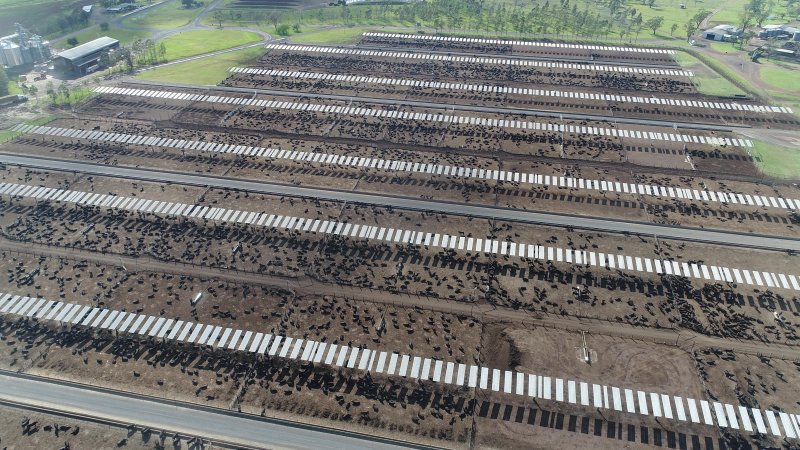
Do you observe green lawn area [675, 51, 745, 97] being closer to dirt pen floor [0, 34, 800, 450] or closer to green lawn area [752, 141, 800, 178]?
green lawn area [752, 141, 800, 178]

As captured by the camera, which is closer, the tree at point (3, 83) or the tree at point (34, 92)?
the tree at point (3, 83)

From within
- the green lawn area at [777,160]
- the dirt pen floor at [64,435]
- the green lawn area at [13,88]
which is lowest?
the dirt pen floor at [64,435]

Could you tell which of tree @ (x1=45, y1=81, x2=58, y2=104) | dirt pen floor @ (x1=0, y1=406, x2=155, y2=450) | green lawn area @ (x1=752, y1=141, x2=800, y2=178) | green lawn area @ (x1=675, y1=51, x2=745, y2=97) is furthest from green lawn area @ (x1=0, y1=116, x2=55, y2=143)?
green lawn area @ (x1=675, y1=51, x2=745, y2=97)

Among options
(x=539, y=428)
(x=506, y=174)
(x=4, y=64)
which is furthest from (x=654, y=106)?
(x=4, y=64)

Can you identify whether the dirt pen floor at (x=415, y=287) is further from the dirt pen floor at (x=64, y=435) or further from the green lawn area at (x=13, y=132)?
the green lawn area at (x=13, y=132)

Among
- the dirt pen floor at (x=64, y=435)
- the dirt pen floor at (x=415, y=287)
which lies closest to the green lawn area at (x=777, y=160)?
the dirt pen floor at (x=415, y=287)

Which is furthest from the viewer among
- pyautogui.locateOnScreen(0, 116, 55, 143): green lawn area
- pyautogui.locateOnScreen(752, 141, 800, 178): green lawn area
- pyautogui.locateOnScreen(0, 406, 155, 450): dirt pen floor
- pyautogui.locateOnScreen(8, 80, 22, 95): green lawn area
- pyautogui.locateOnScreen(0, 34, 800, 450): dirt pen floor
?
pyautogui.locateOnScreen(8, 80, 22, 95): green lawn area

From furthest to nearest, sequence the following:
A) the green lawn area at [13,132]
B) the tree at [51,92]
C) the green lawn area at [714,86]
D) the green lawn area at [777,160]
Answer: the green lawn area at [714,86], the tree at [51,92], the green lawn area at [13,132], the green lawn area at [777,160]

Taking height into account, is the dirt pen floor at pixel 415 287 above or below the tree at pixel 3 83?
below

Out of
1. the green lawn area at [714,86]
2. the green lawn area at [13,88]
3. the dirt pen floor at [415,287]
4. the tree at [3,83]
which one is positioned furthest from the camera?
the green lawn area at [714,86]
